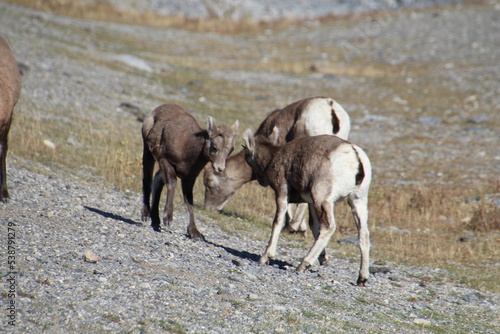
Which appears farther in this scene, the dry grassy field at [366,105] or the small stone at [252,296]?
the dry grassy field at [366,105]

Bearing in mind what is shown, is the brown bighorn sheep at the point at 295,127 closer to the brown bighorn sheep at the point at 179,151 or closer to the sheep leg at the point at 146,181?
the sheep leg at the point at 146,181

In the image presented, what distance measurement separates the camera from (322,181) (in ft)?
28.6

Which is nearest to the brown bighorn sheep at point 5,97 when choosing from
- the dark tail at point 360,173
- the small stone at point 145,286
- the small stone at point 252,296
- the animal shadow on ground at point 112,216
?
the animal shadow on ground at point 112,216

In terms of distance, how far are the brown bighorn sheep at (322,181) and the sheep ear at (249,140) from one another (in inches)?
20.2

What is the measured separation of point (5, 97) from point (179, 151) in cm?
252

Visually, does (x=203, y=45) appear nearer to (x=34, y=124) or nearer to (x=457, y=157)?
(x=457, y=157)

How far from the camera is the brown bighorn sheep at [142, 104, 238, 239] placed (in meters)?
9.56

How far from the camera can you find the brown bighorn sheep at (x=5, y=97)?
9.17 m

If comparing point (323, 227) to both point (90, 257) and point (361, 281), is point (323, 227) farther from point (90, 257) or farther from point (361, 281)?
point (90, 257)

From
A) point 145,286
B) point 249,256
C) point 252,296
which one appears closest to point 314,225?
point 249,256

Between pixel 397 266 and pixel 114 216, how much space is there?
472 centimetres

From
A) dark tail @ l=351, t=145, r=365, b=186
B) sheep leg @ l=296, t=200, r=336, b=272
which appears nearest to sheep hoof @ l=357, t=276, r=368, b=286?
sheep leg @ l=296, t=200, r=336, b=272

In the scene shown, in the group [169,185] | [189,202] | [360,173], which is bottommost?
[189,202]

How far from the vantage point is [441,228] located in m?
14.4
